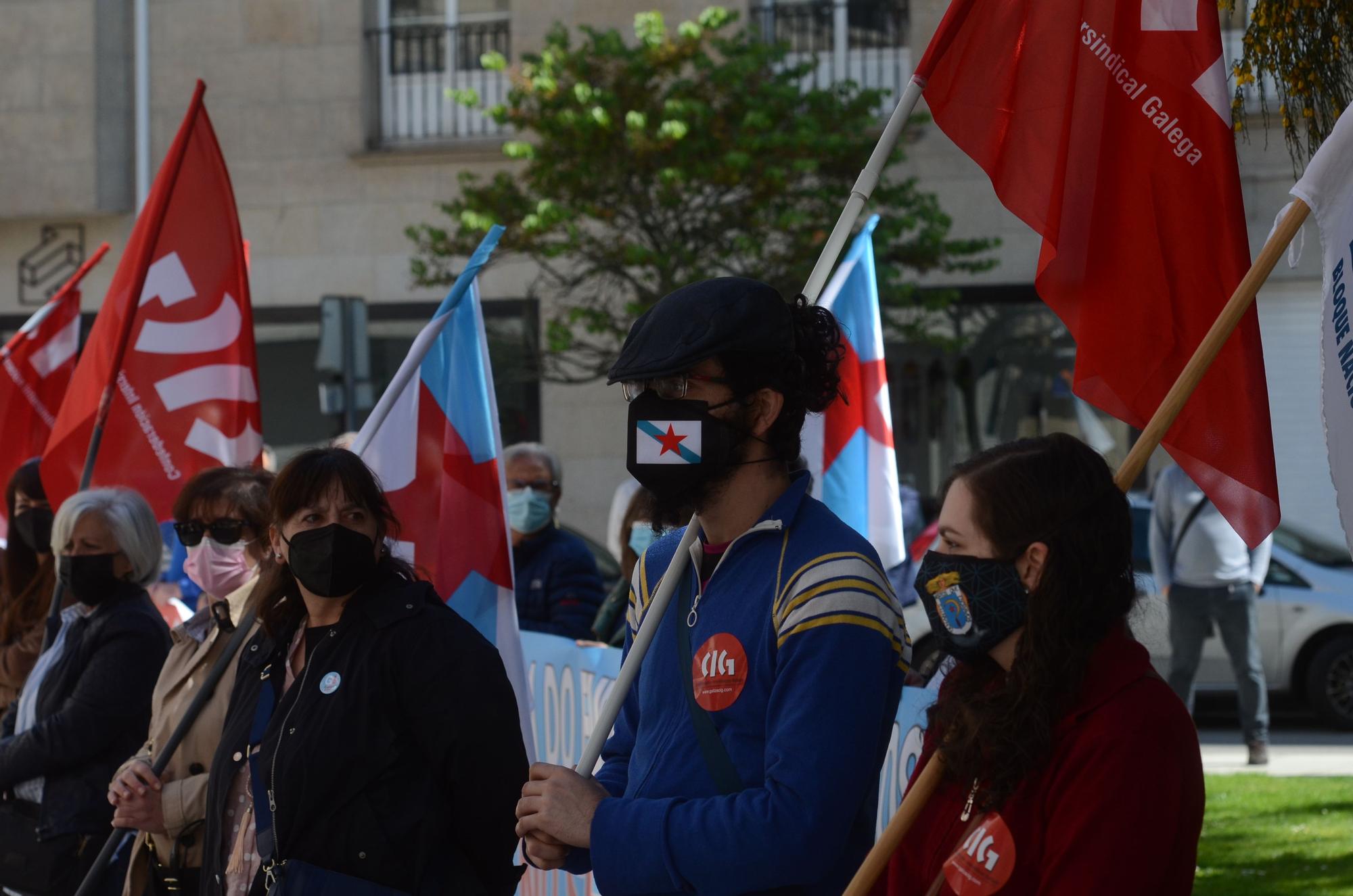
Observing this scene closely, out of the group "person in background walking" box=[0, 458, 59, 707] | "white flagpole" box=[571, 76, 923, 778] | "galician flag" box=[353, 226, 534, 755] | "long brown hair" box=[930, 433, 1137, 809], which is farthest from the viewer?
"person in background walking" box=[0, 458, 59, 707]

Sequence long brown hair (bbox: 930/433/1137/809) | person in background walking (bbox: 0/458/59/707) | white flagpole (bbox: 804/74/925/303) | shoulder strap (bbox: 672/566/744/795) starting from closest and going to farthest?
long brown hair (bbox: 930/433/1137/809), shoulder strap (bbox: 672/566/744/795), white flagpole (bbox: 804/74/925/303), person in background walking (bbox: 0/458/59/707)

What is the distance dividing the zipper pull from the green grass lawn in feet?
13.6

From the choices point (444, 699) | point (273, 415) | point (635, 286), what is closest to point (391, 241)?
point (273, 415)

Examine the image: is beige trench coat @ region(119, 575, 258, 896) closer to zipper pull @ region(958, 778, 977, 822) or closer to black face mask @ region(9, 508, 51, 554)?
black face mask @ region(9, 508, 51, 554)

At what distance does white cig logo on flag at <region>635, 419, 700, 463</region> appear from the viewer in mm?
2758

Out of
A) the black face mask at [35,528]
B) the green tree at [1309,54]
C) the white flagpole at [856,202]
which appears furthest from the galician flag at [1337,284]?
the black face mask at [35,528]

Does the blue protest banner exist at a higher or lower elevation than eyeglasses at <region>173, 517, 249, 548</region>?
lower

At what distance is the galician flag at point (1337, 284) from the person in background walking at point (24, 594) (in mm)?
4473

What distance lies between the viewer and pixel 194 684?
4.47m

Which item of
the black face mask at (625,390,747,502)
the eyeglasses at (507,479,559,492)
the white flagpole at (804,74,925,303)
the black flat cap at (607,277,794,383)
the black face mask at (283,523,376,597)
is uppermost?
the white flagpole at (804,74,925,303)

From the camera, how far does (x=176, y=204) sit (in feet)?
21.3

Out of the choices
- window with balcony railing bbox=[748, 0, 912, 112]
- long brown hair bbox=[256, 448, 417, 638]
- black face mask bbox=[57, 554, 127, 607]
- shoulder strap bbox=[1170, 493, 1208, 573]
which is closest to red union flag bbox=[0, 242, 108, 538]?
black face mask bbox=[57, 554, 127, 607]

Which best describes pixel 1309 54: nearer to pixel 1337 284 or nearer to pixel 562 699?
pixel 1337 284

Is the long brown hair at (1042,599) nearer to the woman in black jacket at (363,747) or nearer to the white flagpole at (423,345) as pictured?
the woman in black jacket at (363,747)
